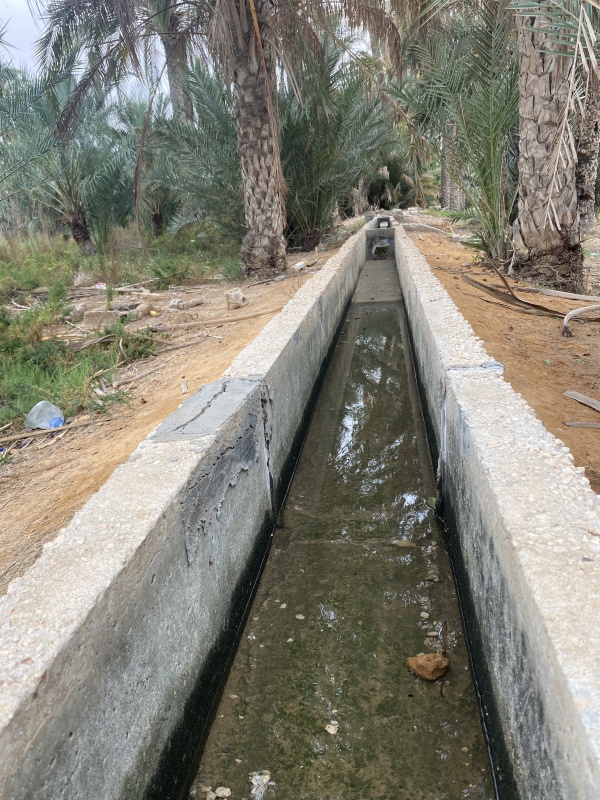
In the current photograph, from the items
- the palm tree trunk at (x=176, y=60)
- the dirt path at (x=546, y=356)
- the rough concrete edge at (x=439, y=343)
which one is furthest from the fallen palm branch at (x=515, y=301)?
the palm tree trunk at (x=176, y=60)

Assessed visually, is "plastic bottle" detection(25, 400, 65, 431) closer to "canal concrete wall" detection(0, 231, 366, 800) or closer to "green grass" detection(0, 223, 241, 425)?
"green grass" detection(0, 223, 241, 425)

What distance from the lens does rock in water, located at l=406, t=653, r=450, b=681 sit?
7.93ft

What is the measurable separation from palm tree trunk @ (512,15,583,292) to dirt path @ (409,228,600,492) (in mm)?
414

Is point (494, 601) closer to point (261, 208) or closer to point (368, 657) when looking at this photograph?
point (368, 657)

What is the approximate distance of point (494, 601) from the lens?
2143mm

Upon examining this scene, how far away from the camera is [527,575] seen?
1.69 m

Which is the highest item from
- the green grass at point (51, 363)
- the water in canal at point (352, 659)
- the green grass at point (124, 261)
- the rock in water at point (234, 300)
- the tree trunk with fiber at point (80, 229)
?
the tree trunk with fiber at point (80, 229)

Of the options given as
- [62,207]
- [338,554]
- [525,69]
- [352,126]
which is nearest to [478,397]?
[338,554]

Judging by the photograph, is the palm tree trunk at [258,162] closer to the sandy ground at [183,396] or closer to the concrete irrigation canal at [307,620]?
the sandy ground at [183,396]

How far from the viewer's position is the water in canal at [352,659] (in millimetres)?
2105

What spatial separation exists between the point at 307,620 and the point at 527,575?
1.33m

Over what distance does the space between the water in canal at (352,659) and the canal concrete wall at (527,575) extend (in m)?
0.19

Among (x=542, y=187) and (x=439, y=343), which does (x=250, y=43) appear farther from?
(x=439, y=343)

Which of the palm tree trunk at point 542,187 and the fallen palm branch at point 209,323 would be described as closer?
the fallen palm branch at point 209,323
